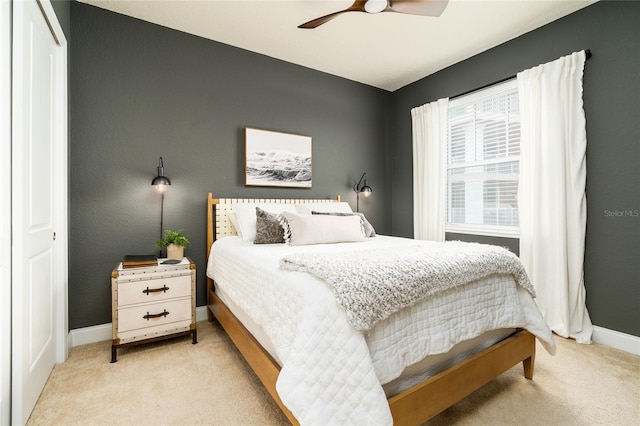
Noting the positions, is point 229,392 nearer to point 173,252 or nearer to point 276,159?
point 173,252

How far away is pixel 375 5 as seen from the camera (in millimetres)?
1969

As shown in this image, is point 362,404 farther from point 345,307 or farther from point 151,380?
point 151,380

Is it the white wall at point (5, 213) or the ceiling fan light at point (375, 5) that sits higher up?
the ceiling fan light at point (375, 5)

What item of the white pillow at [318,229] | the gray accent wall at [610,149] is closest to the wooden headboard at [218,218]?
the white pillow at [318,229]

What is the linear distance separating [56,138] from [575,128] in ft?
12.9

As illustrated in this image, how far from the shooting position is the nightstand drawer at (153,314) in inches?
81.5

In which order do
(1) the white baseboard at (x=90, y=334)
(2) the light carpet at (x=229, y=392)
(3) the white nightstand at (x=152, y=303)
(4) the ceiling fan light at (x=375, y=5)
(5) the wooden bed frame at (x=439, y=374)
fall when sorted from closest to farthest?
(5) the wooden bed frame at (x=439, y=374)
(2) the light carpet at (x=229, y=392)
(4) the ceiling fan light at (x=375, y=5)
(3) the white nightstand at (x=152, y=303)
(1) the white baseboard at (x=90, y=334)

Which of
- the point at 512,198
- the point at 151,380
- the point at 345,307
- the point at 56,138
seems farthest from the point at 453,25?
the point at 151,380

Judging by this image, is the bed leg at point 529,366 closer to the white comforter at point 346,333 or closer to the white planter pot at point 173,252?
the white comforter at point 346,333

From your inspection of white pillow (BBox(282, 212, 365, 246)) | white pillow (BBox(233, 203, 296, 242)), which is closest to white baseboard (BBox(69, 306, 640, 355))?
white pillow (BBox(233, 203, 296, 242))

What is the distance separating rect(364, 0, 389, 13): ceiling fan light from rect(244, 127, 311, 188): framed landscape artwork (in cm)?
156

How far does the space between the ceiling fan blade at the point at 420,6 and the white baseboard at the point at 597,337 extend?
8.84ft

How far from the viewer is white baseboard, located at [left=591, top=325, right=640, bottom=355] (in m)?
2.19

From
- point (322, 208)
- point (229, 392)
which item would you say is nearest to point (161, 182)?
point (322, 208)
